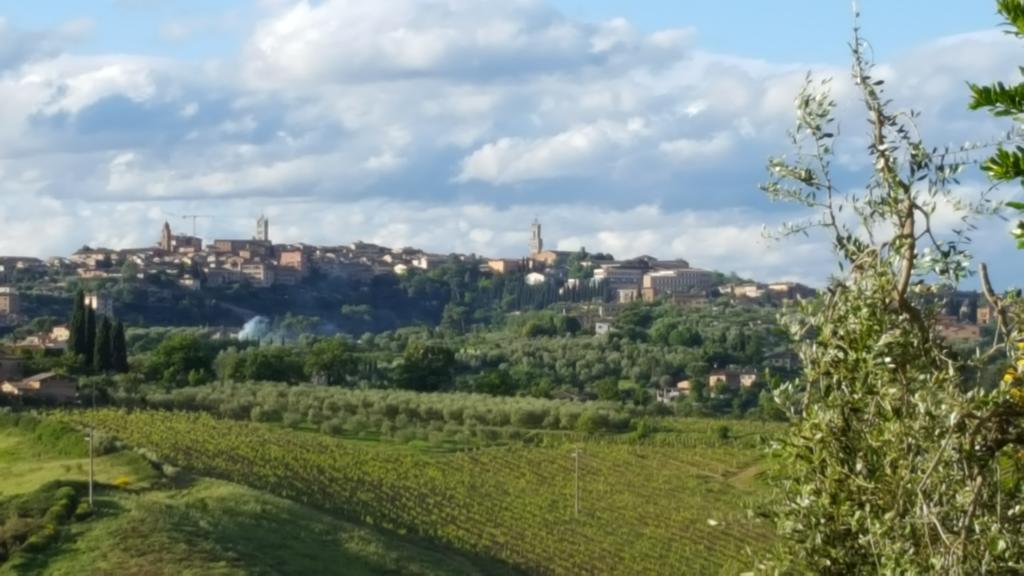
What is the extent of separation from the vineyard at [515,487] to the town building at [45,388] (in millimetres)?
5190

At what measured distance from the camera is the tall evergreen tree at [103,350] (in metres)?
82.4

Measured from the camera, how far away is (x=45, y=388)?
69000 millimetres

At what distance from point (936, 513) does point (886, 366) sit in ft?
2.09

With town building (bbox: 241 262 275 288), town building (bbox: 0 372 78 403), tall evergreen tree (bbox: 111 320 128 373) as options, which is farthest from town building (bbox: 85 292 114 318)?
town building (bbox: 0 372 78 403)

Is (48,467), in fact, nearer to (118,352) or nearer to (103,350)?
(103,350)

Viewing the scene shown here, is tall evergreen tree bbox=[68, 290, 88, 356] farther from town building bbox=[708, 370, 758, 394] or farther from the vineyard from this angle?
town building bbox=[708, 370, 758, 394]

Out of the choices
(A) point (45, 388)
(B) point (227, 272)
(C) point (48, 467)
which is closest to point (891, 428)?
(C) point (48, 467)

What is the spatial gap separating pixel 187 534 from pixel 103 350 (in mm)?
46917

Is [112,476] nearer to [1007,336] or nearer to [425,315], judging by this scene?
[1007,336]

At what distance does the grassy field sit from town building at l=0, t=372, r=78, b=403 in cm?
1731

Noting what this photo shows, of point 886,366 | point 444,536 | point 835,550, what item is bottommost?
point 444,536

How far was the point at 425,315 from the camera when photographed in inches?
7347

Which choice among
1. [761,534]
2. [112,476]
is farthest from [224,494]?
[761,534]

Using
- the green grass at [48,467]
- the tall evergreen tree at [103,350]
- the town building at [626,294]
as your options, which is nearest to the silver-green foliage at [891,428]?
the green grass at [48,467]
